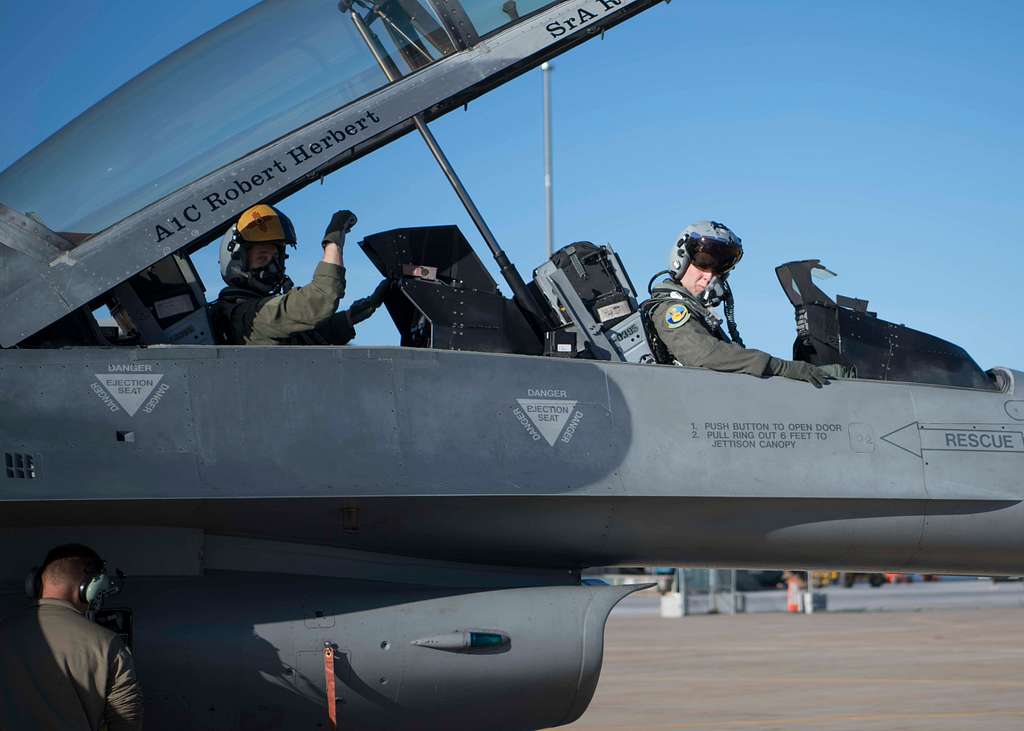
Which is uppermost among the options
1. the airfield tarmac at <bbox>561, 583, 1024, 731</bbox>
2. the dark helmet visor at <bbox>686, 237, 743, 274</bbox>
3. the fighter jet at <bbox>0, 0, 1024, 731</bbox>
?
the dark helmet visor at <bbox>686, 237, 743, 274</bbox>

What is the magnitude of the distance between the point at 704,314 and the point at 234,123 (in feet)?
9.66

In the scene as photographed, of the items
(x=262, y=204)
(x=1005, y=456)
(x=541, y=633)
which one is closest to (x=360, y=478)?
(x=541, y=633)

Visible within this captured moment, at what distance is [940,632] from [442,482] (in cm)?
1796

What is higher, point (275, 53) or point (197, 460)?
point (275, 53)

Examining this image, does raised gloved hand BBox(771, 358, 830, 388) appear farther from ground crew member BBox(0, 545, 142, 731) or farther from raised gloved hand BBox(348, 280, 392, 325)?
ground crew member BBox(0, 545, 142, 731)

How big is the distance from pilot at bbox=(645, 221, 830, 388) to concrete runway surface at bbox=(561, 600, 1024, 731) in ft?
12.3

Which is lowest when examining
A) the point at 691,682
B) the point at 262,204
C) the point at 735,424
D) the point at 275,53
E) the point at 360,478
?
the point at 691,682

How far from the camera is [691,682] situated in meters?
13.2

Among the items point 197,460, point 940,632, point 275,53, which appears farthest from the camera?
point 940,632

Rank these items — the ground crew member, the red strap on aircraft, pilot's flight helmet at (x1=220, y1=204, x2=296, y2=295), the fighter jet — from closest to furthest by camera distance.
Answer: the ground crew member, the fighter jet, the red strap on aircraft, pilot's flight helmet at (x1=220, y1=204, x2=296, y2=295)

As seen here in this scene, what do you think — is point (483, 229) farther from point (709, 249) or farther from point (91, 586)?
point (91, 586)

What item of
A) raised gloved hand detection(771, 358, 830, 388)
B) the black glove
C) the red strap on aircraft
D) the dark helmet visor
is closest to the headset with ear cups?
the red strap on aircraft

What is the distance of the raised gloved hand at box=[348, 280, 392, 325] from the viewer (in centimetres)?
708

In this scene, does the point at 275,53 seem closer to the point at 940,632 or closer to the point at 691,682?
the point at 691,682
